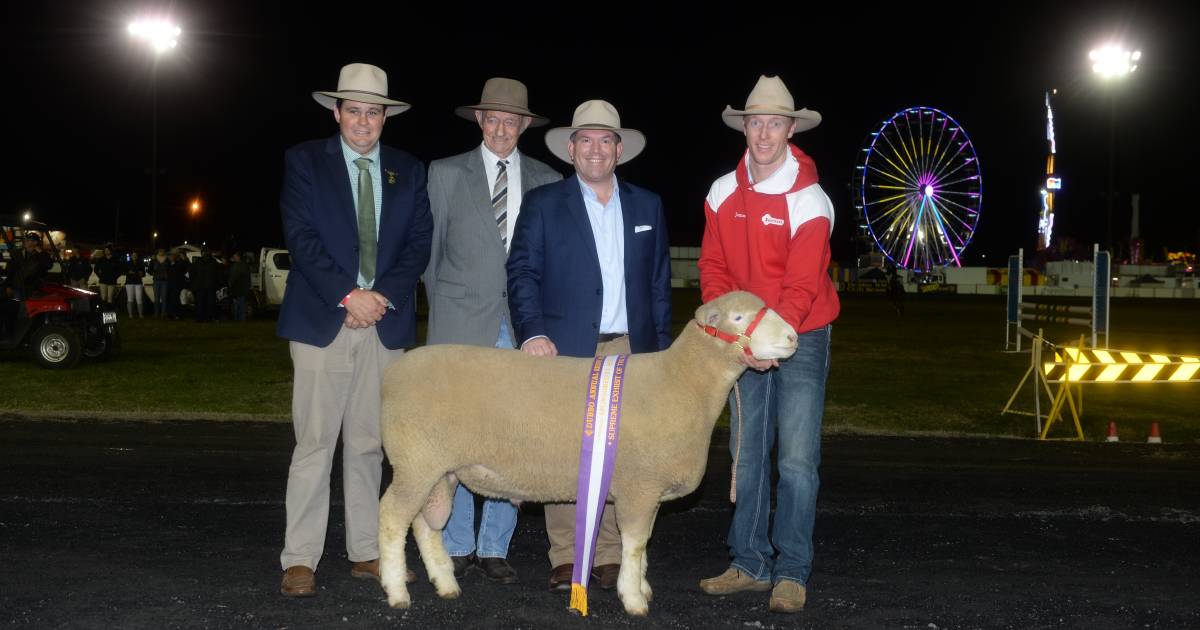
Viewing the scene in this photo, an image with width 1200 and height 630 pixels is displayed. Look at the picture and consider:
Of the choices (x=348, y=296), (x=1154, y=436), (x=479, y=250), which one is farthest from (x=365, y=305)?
(x=1154, y=436)

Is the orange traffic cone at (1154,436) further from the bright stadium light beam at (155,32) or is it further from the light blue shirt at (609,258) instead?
the bright stadium light beam at (155,32)

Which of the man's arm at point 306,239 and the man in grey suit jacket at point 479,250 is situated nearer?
the man's arm at point 306,239

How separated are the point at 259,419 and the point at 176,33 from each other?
20.6 metres

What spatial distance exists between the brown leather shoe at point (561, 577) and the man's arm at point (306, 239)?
176 cm

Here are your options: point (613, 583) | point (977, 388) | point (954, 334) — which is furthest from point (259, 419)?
point (954, 334)

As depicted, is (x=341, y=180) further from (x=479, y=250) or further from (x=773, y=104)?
(x=773, y=104)

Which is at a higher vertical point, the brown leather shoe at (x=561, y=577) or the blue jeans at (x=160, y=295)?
the blue jeans at (x=160, y=295)

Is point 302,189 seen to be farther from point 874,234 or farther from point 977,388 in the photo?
point 874,234

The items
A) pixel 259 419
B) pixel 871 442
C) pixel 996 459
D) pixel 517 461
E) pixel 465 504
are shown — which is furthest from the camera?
pixel 259 419

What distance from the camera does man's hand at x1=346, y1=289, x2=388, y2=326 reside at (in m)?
5.00

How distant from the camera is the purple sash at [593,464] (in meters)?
4.67

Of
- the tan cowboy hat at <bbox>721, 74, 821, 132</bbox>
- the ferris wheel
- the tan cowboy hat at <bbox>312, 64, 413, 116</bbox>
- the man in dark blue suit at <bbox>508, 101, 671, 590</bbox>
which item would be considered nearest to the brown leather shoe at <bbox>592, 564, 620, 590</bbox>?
the man in dark blue suit at <bbox>508, 101, 671, 590</bbox>

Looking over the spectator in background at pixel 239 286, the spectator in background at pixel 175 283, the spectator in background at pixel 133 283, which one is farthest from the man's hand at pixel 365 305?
the spectator in background at pixel 133 283

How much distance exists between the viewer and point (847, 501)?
7.42 metres
